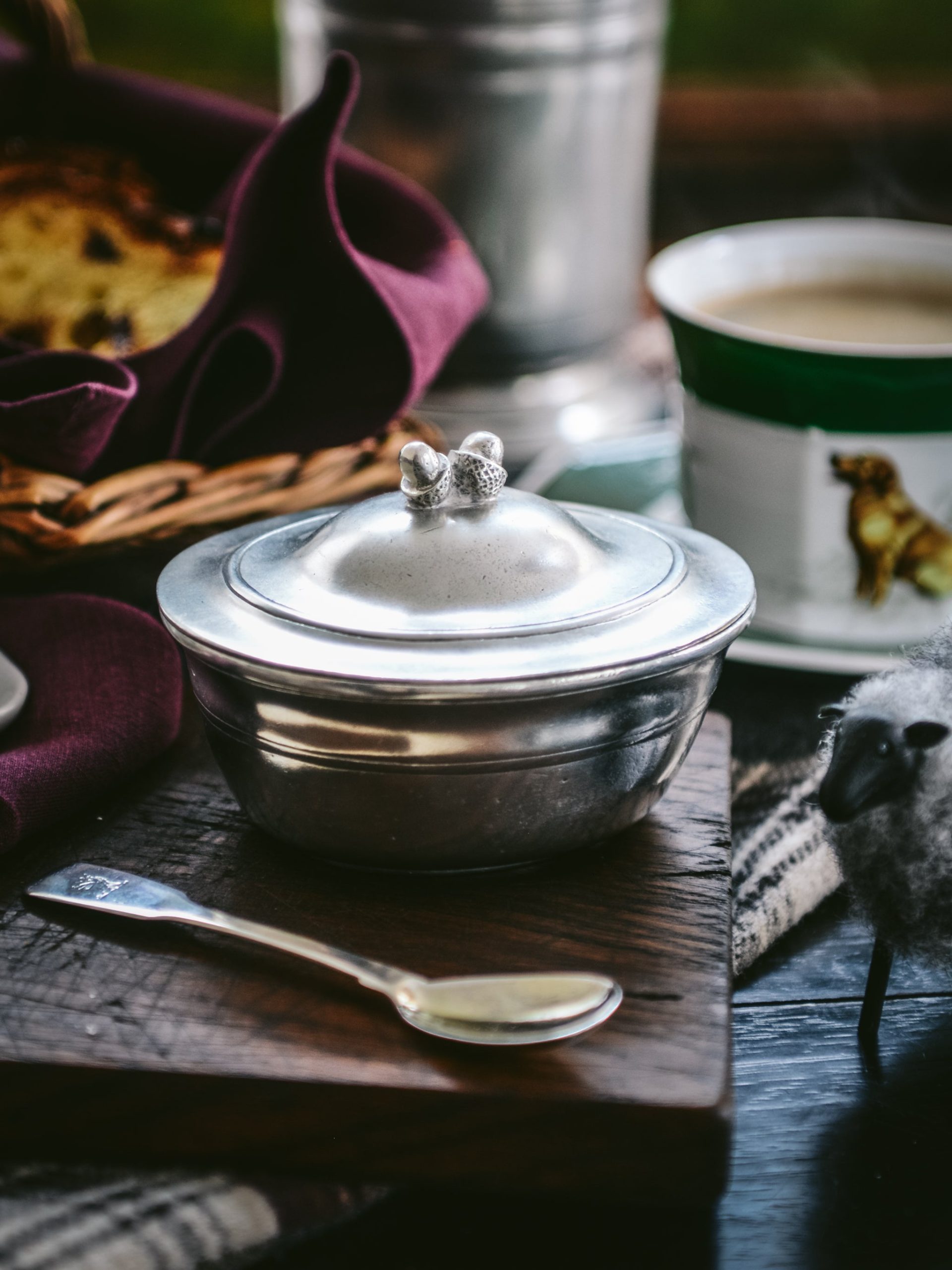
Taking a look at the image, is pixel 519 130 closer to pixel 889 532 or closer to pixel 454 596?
pixel 889 532

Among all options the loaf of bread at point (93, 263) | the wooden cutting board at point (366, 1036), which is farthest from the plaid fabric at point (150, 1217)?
the loaf of bread at point (93, 263)

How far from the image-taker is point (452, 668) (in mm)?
356

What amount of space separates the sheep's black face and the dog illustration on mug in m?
0.24

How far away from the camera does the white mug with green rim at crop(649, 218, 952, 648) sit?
1.85 ft

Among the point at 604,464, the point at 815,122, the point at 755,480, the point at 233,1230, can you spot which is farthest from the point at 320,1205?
the point at 815,122

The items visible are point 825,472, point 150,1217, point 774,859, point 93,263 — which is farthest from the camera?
point 93,263

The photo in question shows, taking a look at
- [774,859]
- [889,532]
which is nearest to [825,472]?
[889,532]

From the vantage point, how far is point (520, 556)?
40 cm

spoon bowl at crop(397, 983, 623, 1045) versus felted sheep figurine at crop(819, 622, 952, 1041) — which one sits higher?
felted sheep figurine at crop(819, 622, 952, 1041)

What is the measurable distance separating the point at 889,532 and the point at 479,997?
33 centimetres

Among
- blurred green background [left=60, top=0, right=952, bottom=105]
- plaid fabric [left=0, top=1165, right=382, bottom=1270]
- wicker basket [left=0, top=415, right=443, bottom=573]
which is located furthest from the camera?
blurred green background [left=60, top=0, right=952, bottom=105]

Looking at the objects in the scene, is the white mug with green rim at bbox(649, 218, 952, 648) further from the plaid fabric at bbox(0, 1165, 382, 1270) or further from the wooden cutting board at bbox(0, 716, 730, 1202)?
the plaid fabric at bbox(0, 1165, 382, 1270)

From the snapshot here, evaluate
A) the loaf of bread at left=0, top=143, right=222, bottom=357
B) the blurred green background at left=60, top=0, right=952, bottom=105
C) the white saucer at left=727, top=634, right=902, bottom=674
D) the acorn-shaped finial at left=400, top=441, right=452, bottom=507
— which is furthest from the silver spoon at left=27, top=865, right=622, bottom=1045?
the blurred green background at left=60, top=0, right=952, bottom=105

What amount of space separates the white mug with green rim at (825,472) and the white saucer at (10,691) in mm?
318
